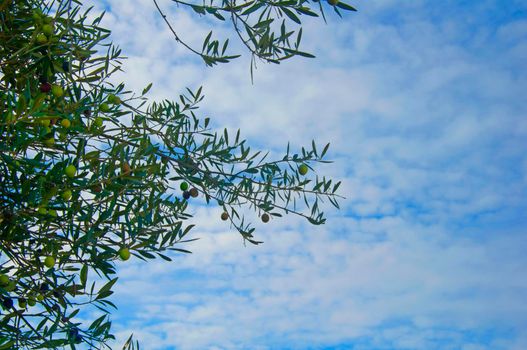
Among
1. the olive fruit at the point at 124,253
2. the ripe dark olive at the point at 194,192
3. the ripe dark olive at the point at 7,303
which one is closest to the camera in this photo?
the olive fruit at the point at 124,253

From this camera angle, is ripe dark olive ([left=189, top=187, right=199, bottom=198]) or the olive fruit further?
ripe dark olive ([left=189, top=187, right=199, bottom=198])

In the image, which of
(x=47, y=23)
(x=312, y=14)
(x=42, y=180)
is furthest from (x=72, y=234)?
(x=312, y=14)

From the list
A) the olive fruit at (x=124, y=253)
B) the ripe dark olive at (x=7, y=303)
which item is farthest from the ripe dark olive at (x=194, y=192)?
the ripe dark olive at (x=7, y=303)

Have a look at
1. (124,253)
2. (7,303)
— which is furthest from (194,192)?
(7,303)

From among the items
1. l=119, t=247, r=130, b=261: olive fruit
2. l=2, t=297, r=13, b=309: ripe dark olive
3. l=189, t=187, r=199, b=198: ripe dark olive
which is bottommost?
l=2, t=297, r=13, b=309: ripe dark olive

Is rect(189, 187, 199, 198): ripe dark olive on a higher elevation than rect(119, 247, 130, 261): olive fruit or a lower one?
higher

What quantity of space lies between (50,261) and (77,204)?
0.27m

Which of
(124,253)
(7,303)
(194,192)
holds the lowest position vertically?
(7,303)

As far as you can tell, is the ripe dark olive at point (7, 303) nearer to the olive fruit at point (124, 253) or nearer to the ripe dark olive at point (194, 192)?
the olive fruit at point (124, 253)

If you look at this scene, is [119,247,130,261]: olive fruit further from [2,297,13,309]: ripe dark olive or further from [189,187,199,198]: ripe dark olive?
[189,187,199,198]: ripe dark olive

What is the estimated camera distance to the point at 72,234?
2.75m

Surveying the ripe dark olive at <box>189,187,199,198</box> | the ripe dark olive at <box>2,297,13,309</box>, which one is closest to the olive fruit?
the ripe dark olive at <box>2,297,13,309</box>

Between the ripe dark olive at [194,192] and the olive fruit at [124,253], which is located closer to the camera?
the olive fruit at [124,253]

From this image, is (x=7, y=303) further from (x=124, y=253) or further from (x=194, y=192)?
(x=194, y=192)
